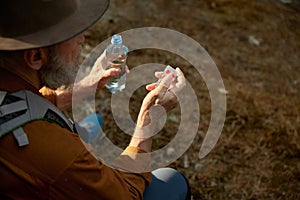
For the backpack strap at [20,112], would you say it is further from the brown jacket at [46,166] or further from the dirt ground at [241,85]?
the dirt ground at [241,85]

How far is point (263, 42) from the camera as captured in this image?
5.64m

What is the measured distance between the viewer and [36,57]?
181 cm

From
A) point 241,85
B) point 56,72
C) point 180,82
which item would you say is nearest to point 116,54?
point 180,82

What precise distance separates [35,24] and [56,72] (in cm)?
23

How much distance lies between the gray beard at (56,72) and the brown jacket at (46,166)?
0.08 m

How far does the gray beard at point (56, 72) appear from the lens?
1864mm

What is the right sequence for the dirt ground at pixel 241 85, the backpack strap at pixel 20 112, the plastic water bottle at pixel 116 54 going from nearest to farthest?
the backpack strap at pixel 20 112 → the plastic water bottle at pixel 116 54 → the dirt ground at pixel 241 85

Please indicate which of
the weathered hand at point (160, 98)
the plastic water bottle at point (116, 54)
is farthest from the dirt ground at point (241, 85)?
the weathered hand at point (160, 98)

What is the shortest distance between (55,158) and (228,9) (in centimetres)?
498

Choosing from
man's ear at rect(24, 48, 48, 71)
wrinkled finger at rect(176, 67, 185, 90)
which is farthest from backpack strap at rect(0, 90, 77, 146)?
wrinkled finger at rect(176, 67, 185, 90)

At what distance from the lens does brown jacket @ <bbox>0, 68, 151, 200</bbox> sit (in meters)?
1.70

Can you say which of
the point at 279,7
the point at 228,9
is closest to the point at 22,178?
the point at 228,9

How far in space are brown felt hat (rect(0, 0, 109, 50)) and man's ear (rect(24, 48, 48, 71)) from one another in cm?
6

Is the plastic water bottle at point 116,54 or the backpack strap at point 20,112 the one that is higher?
the backpack strap at point 20,112
